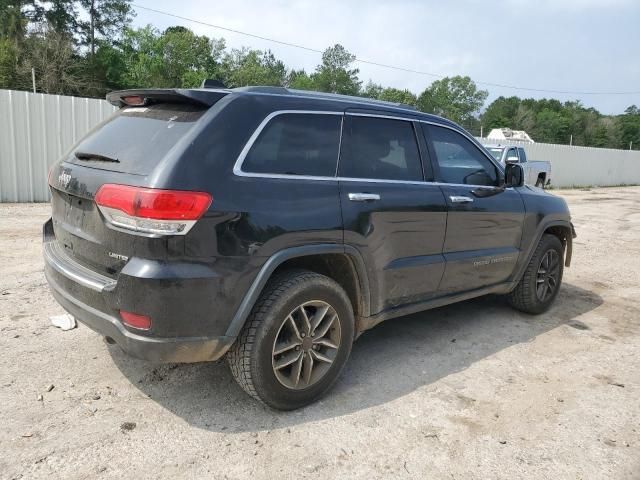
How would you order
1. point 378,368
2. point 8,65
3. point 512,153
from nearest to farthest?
point 378,368
point 512,153
point 8,65

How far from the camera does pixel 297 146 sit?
3.16 meters

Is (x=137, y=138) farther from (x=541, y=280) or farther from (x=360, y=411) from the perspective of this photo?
(x=541, y=280)

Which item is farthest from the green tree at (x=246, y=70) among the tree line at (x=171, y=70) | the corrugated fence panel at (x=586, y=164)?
the corrugated fence panel at (x=586, y=164)

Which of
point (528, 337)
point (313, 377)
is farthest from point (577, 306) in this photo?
point (313, 377)

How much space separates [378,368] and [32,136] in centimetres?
941

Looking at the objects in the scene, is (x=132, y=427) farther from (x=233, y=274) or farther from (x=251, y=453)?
(x=233, y=274)

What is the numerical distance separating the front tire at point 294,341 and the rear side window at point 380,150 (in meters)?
0.81

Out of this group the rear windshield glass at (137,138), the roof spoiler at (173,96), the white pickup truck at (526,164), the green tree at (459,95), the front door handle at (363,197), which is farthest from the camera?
the green tree at (459,95)

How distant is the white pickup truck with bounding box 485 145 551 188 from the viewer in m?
16.0

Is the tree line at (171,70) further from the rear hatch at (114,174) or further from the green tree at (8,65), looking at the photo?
the rear hatch at (114,174)

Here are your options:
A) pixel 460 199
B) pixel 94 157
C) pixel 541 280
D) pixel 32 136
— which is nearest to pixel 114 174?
pixel 94 157

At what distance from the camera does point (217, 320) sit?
2.73m

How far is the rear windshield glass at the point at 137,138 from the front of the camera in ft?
9.18

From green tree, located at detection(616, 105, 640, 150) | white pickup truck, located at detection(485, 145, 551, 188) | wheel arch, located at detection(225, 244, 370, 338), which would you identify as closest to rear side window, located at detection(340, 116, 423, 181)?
wheel arch, located at detection(225, 244, 370, 338)
